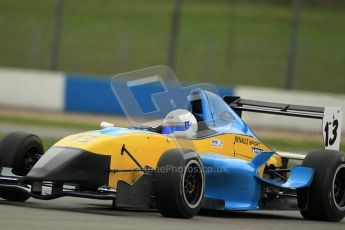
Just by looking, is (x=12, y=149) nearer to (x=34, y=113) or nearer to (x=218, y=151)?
(x=218, y=151)

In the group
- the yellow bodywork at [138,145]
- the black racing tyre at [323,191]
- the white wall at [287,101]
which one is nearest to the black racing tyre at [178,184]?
the yellow bodywork at [138,145]

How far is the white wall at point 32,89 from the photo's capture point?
27.4 m

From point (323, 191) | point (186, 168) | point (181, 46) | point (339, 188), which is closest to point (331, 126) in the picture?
point (339, 188)

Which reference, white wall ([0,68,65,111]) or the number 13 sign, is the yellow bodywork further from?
white wall ([0,68,65,111])

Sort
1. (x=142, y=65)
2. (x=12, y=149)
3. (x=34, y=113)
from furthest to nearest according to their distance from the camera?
1. (x=142, y=65)
2. (x=34, y=113)
3. (x=12, y=149)

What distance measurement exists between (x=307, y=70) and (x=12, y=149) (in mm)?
19933

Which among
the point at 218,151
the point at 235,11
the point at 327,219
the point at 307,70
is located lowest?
the point at 327,219

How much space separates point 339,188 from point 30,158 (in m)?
3.59

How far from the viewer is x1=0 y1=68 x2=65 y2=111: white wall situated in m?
27.4

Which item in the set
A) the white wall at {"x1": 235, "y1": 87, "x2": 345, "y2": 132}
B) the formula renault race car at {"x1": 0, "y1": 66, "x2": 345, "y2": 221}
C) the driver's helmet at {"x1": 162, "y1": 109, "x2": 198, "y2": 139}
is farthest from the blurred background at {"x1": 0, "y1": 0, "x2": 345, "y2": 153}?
the driver's helmet at {"x1": 162, "y1": 109, "x2": 198, "y2": 139}

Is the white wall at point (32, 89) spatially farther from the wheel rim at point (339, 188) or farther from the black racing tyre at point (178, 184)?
the black racing tyre at point (178, 184)

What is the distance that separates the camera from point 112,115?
2697 centimetres

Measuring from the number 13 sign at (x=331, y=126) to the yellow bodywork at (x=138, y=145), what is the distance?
42.4 inches

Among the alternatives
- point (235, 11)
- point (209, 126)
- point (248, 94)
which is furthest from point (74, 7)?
point (209, 126)
